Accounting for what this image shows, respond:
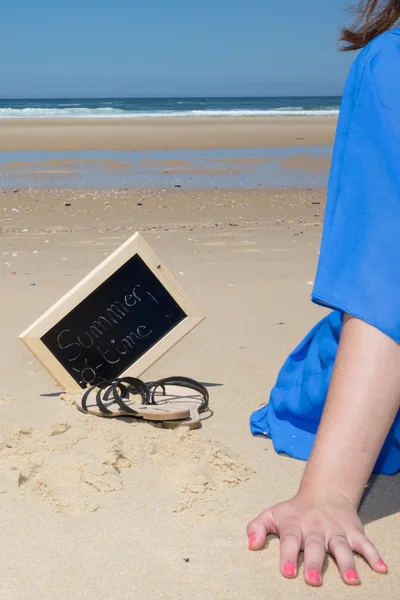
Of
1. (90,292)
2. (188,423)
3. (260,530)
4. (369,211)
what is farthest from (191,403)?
(369,211)

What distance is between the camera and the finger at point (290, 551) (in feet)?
5.77

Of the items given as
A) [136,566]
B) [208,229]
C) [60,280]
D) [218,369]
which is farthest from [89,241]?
[136,566]

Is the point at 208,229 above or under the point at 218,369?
under

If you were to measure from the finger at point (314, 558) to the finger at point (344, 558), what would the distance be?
0.02 meters

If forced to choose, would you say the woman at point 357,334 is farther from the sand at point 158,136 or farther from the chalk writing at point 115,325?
the sand at point 158,136

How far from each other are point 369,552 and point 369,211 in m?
0.75

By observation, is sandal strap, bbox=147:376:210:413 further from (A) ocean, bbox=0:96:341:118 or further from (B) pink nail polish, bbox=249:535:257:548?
(A) ocean, bbox=0:96:341:118

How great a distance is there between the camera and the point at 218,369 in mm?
3393

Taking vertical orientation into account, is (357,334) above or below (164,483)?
above

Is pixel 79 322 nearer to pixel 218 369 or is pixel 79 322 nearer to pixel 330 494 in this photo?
pixel 218 369

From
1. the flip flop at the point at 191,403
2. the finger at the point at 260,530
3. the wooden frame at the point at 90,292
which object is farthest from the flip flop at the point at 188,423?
the finger at the point at 260,530

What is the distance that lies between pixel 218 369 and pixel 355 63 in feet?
5.45

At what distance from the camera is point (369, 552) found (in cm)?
178

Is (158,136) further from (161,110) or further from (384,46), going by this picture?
(161,110)
